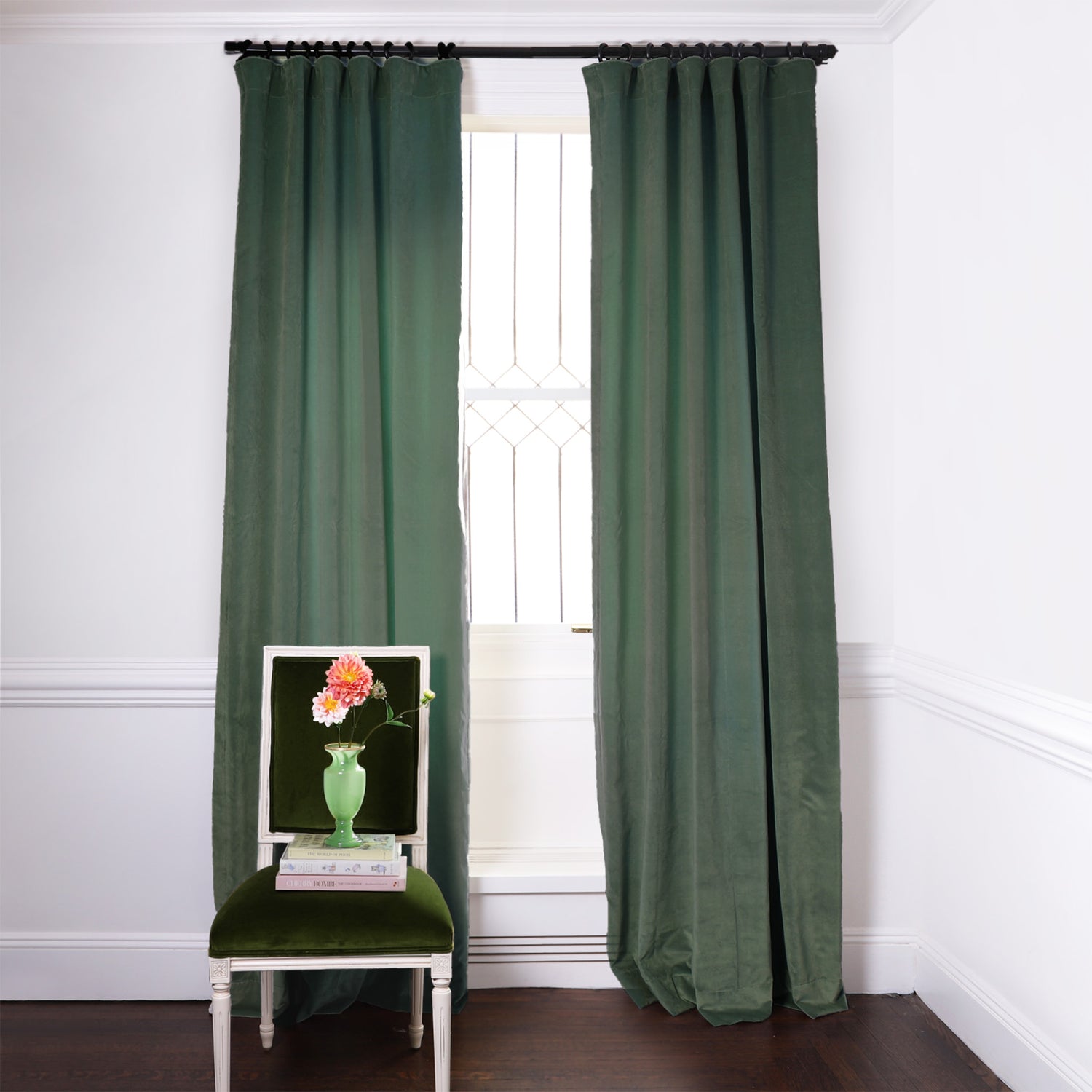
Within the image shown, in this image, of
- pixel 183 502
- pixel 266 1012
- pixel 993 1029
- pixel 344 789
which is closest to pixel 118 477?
pixel 183 502

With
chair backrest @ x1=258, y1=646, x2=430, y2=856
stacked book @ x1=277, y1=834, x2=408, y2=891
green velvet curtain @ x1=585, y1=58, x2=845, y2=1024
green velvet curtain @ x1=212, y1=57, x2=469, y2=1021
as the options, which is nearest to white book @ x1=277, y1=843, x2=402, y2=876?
stacked book @ x1=277, y1=834, x2=408, y2=891

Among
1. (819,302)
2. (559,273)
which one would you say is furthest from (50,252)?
(819,302)

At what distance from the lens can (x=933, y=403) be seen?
94.5 inches

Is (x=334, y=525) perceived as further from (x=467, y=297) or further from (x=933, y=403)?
(x=933, y=403)

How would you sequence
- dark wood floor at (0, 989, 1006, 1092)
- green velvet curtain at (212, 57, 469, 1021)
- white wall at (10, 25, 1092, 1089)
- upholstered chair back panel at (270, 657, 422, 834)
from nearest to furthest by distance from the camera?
dark wood floor at (0, 989, 1006, 1092)
upholstered chair back panel at (270, 657, 422, 834)
green velvet curtain at (212, 57, 469, 1021)
white wall at (10, 25, 1092, 1089)

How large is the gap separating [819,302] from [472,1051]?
2.18 meters

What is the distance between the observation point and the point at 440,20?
2.48 metres

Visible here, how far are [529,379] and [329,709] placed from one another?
128 cm

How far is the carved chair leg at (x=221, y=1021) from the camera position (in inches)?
73.5

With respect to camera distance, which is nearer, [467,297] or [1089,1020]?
[1089,1020]

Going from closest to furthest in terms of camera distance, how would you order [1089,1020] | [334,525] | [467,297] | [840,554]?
[1089,1020] < [334,525] < [840,554] < [467,297]

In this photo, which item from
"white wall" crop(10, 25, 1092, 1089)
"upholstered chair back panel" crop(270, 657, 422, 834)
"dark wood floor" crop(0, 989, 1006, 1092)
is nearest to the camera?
"dark wood floor" crop(0, 989, 1006, 1092)

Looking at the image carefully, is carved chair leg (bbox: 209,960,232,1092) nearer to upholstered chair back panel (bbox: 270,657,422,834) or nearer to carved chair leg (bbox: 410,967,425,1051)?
upholstered chair back panel (bbox: 270,657,422,834)

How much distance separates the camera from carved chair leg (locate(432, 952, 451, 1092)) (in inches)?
73.7
